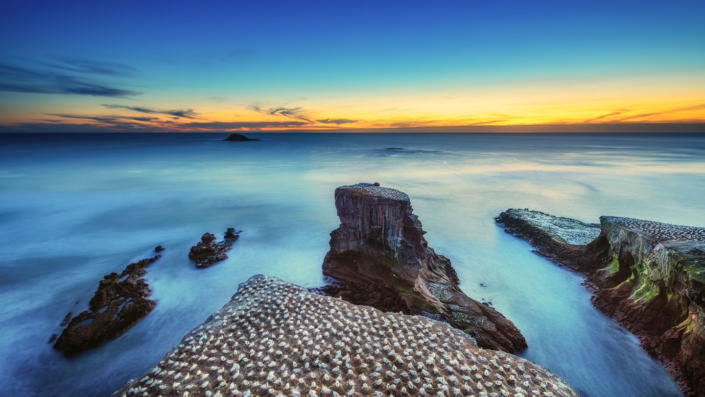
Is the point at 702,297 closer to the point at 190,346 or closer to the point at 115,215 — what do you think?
the point at 190,346

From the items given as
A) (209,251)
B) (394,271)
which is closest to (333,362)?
(394,271)

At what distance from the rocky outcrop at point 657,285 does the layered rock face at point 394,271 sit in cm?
385

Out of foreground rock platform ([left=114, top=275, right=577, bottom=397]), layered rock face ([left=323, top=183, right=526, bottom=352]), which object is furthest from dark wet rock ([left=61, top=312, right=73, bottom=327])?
layered rock face ([left=323, top=183, right=526, bottom=352])

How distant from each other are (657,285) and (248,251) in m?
17.8

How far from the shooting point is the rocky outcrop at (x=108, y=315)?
9.11 m

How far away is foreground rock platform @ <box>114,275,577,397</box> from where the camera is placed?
4.84 metres

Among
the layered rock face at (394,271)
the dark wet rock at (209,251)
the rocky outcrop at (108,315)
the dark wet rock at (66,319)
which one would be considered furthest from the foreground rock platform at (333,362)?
the dark wet rock at (209,251)

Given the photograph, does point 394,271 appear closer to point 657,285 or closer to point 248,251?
point 657,285

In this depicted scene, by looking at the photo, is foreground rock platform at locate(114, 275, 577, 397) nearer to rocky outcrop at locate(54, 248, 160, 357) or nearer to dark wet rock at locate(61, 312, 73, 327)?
rocky outcrop at locate(54, 248, 160, 357)

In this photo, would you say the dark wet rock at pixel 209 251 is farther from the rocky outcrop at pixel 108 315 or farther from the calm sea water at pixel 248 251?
the rocky outcrop at pixel 108 315

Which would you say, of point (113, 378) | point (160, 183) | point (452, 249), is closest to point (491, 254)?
point (452, 249)

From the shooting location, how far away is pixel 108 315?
1003 centimetres

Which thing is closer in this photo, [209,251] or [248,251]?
[209,251]

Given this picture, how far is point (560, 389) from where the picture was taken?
16.7ft
